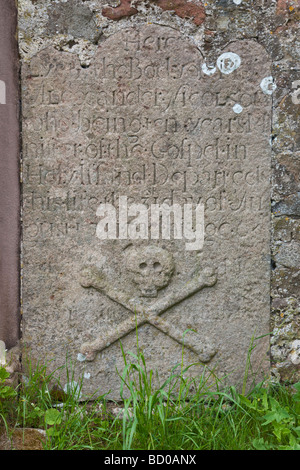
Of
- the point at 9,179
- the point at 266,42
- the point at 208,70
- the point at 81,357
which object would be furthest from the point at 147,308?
the point at 266,42

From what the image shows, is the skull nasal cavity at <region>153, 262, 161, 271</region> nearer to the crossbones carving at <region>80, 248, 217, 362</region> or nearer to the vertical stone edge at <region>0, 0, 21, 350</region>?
the crossbones carving at <region>80, 248, 217, 362</region>

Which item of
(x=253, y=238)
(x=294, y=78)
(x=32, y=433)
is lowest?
(x=32, y=433)

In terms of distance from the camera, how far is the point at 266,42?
92.2 inches

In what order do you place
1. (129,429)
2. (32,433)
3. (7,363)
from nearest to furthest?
(129,429)
(32,433)
(7,363)

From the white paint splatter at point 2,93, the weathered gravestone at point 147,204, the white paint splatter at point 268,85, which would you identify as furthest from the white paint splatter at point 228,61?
the white paint splatter at point 2,93

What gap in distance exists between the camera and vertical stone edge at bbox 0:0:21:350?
2.37 meters

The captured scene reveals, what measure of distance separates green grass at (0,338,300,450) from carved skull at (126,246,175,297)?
432 mm

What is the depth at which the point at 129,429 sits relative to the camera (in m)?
1.88

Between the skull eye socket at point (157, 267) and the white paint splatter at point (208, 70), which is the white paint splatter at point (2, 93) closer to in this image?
the white paint splatter at point (208, 70)

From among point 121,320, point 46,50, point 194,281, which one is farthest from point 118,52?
point 121,320

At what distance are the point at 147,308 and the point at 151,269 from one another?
23 centimetres

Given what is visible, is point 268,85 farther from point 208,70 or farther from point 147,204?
point 147,204

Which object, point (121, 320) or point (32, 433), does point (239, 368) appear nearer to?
point (121, 320)

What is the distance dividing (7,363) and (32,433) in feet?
1.37
